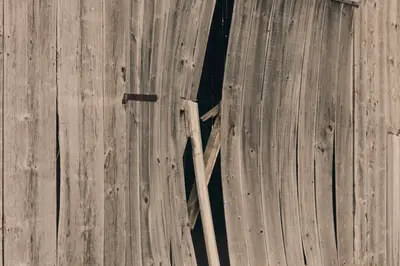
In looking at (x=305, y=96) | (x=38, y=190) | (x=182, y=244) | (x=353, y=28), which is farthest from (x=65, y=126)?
(x=353, y=28)

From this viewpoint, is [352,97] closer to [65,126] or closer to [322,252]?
[322,252]

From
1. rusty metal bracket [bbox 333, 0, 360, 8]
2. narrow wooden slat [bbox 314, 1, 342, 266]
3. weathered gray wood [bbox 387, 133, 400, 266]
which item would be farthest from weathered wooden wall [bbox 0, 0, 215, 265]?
weathered gray wood [bbox 387, 133, 400, 266]

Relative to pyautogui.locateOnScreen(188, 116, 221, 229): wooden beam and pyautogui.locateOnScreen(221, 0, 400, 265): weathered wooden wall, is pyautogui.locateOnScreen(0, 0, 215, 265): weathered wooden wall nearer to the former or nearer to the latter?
pyautogui.locateOnScreen(188, 116, 221, 229): wooden beam

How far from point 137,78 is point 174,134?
0.41 meters

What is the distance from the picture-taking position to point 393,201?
188 inches

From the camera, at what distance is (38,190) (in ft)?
10.2

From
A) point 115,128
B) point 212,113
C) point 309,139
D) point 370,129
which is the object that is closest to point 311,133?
point 309,139

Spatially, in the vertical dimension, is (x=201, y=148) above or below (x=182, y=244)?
above

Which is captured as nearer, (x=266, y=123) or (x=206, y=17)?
(x=206, y=17)

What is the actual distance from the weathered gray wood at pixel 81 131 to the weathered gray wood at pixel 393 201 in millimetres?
2456

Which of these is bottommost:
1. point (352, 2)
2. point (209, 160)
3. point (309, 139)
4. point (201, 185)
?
point (201, 185)

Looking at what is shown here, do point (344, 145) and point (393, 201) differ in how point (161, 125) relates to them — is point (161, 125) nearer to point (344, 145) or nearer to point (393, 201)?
point (344, 145)

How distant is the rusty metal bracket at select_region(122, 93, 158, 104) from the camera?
11.3 ft

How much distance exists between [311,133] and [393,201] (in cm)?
106
